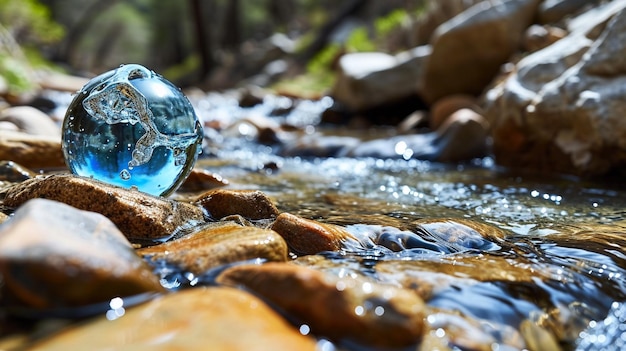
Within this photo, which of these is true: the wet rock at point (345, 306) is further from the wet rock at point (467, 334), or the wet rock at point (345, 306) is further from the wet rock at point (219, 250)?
the wet rock at point (219, 250)

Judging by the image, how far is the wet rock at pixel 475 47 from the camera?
9180mm

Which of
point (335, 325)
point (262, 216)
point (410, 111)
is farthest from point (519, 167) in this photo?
point (410, 111)

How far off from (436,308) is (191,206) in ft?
5.15

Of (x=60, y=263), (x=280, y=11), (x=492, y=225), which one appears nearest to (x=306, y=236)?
(x=60, y=263)

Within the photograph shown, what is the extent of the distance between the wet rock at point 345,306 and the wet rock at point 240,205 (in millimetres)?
1239

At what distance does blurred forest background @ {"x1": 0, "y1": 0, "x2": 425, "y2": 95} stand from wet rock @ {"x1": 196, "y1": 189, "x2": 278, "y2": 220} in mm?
13611

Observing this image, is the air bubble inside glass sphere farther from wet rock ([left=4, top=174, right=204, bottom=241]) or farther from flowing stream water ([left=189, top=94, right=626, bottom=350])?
flowing stream water ([left=189, top=94, right=626, bottom=350])

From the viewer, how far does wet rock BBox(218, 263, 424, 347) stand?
1614 mm

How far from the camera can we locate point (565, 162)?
5.34 meters

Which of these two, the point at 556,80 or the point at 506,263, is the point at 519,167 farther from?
the point at 506,263

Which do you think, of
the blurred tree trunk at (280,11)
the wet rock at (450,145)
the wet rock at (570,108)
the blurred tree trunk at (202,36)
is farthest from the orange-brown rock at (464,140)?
the blurred tree trunk at (280,11)

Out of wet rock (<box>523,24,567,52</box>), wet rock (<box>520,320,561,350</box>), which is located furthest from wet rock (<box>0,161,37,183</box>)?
wet rock (<box>523,24,567,52</box>)

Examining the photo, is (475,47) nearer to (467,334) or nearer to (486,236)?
(486,236)

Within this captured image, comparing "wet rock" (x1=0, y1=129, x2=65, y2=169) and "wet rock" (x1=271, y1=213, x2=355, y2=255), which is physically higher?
"wet rock" (x1=0, y1=129, x2=65, y2=169)
